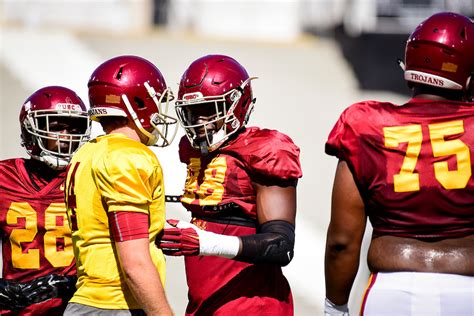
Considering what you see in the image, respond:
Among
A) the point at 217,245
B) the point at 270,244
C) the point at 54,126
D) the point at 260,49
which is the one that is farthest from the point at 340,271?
the point at 260,49

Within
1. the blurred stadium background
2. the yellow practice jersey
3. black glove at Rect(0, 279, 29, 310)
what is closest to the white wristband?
the yellow practice jersey

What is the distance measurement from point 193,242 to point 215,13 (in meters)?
14.6

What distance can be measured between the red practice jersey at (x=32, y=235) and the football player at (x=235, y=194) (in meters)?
0.71

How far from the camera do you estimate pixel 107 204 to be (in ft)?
9.83

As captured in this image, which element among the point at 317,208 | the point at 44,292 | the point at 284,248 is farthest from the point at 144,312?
the point at 317,208

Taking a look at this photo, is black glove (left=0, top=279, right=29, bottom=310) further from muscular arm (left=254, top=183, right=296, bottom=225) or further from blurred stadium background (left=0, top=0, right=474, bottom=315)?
blurred stadium background (left=0, top=0, right=474, bottom=315)

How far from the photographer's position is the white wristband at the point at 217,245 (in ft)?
10.2

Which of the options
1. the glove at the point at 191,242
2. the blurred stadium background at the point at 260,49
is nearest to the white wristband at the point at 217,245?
the glove at the point at 191,242

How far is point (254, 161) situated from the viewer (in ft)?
11.2

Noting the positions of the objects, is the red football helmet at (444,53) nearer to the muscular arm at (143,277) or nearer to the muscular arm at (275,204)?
the muscular arm at (275,204)

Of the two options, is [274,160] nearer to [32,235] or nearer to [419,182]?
[419,182]

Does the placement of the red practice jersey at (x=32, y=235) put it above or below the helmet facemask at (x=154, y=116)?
below

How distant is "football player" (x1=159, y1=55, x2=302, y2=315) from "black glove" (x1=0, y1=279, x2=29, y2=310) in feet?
2.56

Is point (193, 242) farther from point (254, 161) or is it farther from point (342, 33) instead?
point (342, 33)
